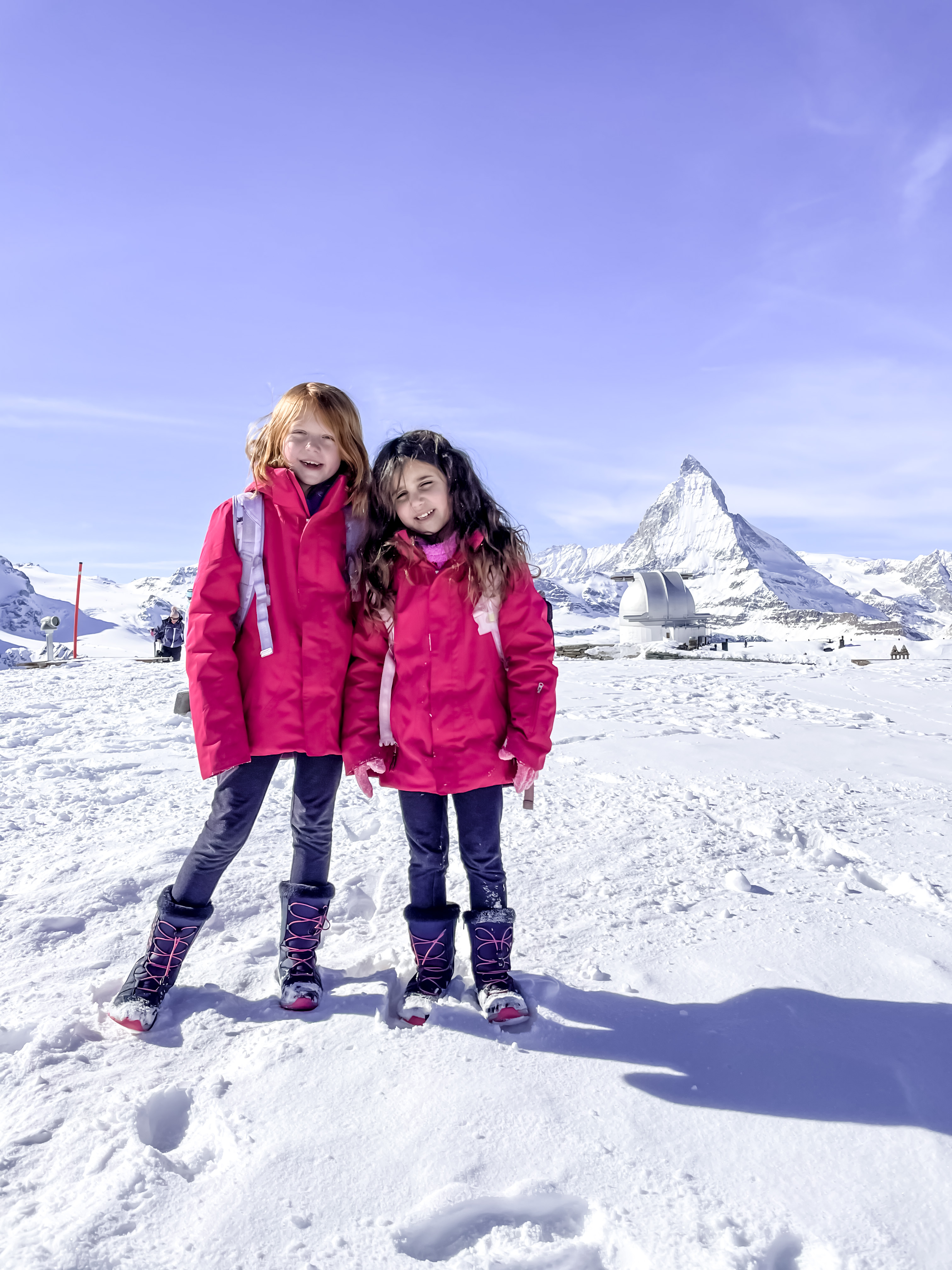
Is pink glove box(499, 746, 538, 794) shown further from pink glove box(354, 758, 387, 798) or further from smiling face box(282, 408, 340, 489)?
smiling face box(282, 408, 340, 489)

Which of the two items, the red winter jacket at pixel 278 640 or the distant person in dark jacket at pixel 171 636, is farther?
the distant person in dark jacket at pixel 171 636

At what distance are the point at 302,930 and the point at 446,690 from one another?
850 millimetres

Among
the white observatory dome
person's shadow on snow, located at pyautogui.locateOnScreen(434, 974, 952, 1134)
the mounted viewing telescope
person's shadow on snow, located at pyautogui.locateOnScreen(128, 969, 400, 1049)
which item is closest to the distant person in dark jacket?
the mounted viewing telescope

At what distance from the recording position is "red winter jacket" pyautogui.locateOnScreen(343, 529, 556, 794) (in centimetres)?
228

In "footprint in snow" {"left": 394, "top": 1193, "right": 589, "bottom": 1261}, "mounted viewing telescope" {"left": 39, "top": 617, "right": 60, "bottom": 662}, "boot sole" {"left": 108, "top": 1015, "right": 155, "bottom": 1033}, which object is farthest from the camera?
"mounted viewing telescope" {"left": 39, "top": 617, "right": 60, "bottom": 662}

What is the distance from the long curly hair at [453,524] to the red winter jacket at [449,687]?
37mm

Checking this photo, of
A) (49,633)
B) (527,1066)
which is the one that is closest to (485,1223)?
(527,1066)

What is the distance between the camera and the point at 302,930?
225 cm

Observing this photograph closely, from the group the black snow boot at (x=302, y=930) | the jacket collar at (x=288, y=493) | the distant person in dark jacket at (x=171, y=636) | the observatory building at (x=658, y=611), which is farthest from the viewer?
the observatory building at (x=658, y=611)

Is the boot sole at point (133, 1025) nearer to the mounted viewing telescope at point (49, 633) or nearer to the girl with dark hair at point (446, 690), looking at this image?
the girl with dark hair at point (446, 690)

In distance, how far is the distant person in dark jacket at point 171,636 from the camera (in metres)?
16.9

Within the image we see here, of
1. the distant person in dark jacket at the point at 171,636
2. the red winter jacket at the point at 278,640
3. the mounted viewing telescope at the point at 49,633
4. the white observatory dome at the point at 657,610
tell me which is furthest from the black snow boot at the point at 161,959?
the white observatory dome at the point at 657,610

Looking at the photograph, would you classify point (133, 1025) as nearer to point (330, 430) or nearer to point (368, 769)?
point (368, 769)

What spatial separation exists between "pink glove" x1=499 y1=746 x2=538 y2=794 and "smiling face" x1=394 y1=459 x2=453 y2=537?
76 cm
